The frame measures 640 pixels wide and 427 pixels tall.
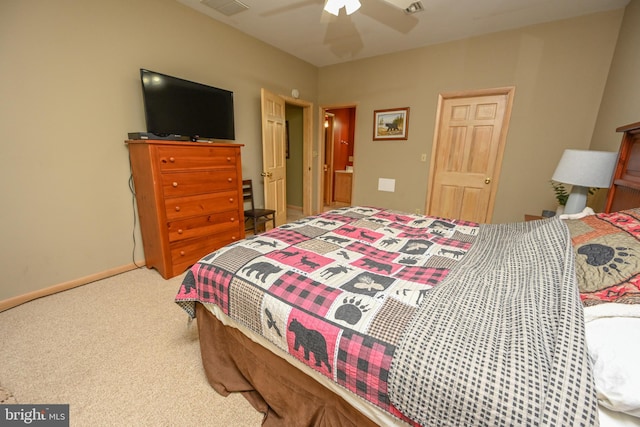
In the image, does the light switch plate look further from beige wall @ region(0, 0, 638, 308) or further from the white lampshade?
the white lampshade

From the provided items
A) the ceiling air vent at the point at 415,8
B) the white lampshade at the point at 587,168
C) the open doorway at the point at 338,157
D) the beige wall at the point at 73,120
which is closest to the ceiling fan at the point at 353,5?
the ceiling air vent at the point at 415,8

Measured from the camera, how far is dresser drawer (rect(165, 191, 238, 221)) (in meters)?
2.28

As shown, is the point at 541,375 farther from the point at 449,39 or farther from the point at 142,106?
the point at 449,39

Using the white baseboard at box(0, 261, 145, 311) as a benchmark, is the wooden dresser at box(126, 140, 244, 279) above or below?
above

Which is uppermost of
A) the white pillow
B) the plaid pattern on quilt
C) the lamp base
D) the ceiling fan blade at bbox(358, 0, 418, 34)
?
the ceiling fan blade at bbox(358, 0, 418, 34)

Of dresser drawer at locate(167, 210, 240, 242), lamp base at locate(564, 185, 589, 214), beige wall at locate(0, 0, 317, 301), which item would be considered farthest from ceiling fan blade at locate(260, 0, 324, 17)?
lamp base at locate(564, 185, 589, 214)

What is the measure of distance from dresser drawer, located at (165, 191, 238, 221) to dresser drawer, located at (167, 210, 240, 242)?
53 mm

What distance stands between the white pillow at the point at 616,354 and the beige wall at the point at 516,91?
306 cm

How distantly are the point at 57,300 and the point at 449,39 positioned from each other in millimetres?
4928

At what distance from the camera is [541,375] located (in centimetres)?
59

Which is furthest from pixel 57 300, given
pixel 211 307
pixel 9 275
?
pixel 211 307

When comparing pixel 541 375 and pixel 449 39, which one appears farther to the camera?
pixel 449 39

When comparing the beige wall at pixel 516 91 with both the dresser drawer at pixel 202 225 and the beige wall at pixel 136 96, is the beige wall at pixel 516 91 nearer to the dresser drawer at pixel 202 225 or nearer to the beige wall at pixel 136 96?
the beige wall at pixel 136 96

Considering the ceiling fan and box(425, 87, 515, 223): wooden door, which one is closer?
the ceiling fan
